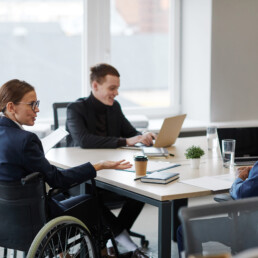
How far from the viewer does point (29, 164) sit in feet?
8.52

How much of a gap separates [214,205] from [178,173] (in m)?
1.33

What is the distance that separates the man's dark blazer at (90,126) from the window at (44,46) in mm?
1224

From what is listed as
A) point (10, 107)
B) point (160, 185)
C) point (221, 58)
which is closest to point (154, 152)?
point (160, 185)

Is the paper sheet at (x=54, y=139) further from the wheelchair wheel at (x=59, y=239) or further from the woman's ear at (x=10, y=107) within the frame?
the wheelchair wheel at (x=59, y=239)

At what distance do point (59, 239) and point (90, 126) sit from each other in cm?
160

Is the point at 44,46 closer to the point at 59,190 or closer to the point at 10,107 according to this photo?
the point at 10,107

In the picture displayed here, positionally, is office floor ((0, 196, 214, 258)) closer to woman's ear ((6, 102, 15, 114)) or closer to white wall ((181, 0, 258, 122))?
white wall ((181, 0, 258, 122))

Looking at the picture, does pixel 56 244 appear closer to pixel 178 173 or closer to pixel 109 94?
pixel 178 173

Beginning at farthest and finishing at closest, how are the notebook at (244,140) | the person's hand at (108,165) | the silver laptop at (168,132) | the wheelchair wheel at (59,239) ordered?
the silver laptop at (168,132)
the notebook at (244,140)
the person's hand at (108,165)
the wheelchair wheel at (59,239)

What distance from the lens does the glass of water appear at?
328 centimetres

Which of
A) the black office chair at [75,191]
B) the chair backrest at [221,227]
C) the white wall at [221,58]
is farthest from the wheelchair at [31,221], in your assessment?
the white wall at [221,58]

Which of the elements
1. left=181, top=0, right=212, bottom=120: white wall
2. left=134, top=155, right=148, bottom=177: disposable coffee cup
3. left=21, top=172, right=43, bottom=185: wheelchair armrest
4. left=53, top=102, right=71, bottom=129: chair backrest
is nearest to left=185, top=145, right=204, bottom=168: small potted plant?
left=134, top=155, right=148, bottom=177: disposable coffee cup

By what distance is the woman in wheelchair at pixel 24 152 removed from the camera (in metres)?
2.58

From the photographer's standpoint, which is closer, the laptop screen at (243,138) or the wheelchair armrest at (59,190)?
the wheelchair armrest at (59,190)
